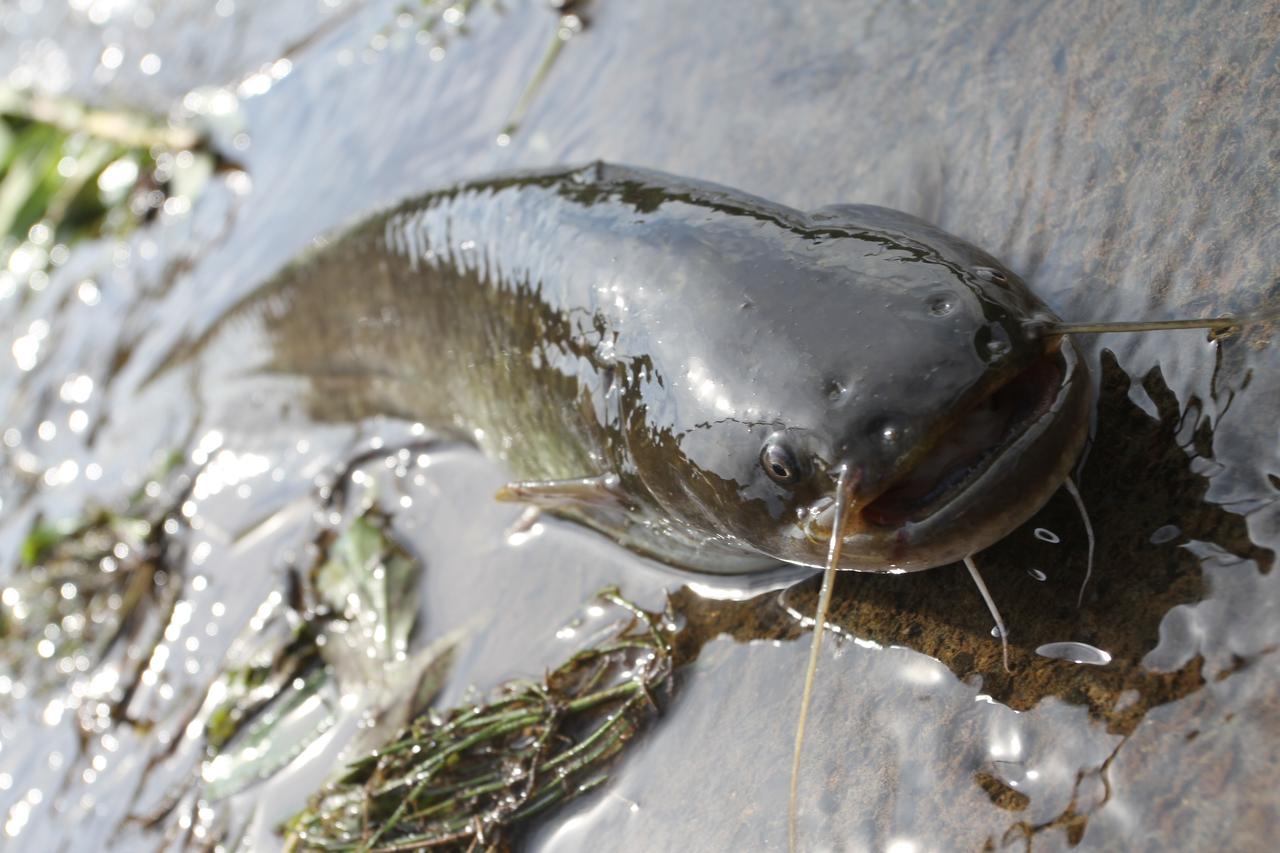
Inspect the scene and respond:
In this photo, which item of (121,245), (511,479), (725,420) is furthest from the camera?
(121,245)

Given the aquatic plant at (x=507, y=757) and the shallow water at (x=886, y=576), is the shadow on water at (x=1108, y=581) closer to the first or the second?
the shallow water at (x=886, y=576)

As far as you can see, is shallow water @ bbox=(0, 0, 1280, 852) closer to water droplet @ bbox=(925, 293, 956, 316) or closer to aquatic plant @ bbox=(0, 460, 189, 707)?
aquatic plant @ bbox=(0, 460, 189, 707)

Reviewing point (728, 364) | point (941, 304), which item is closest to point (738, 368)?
point (728, 364)

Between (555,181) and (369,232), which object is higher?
(555,181)

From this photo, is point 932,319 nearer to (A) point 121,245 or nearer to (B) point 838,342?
(B) point 838,342

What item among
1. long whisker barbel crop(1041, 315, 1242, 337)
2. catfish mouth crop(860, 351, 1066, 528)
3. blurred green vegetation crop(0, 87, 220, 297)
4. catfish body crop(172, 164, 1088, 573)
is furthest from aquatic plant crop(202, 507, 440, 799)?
blurred green vegetation crop(0, 87, 220, 297)

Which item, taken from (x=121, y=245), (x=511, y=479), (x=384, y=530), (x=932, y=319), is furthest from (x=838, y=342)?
(x=121, y=245)

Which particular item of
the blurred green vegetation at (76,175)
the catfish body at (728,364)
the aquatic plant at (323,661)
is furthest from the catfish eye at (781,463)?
the blurred green vegetation at (76,175)

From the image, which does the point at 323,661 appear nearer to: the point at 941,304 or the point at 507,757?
the point at 507,757
